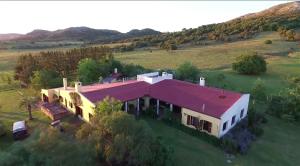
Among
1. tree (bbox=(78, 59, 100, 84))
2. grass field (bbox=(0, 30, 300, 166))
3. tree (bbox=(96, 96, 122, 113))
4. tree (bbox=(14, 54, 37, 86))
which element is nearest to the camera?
tree (bbox=(96, 96, 122, 113))

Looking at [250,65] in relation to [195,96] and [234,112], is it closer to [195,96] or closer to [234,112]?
[195,96]

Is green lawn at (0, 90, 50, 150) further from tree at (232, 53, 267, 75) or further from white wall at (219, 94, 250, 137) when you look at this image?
tree at (232, 53, 267, 75)

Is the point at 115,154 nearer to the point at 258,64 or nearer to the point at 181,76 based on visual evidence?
the point at 181,76

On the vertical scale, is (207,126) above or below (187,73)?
below

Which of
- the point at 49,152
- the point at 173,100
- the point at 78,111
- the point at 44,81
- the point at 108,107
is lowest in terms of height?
the point at 78,111

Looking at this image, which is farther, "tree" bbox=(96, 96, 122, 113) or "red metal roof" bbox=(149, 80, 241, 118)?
"red metal roof" bbox=(149, 80, 241, 118)

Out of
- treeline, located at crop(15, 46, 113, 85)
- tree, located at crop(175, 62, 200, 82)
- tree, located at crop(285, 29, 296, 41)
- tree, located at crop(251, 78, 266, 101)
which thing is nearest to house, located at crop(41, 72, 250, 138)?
tree, located at crop(251, 78, 266, 101)

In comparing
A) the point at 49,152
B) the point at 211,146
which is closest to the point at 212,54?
the point at 211,146

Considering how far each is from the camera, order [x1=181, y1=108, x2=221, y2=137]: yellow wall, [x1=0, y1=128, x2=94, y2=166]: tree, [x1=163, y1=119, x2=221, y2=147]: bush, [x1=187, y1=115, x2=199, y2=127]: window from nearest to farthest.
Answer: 1. [x1=0, y1=128, x2=94, y2=166]: tree
2. [x1=163, y1=119, x2=221, y2=147]: bush
3. [x1=181, y1=108, x2=221, y2=137]: yellow wall
4. [x1=187, y1=115, x2=199, y2=127]: window
